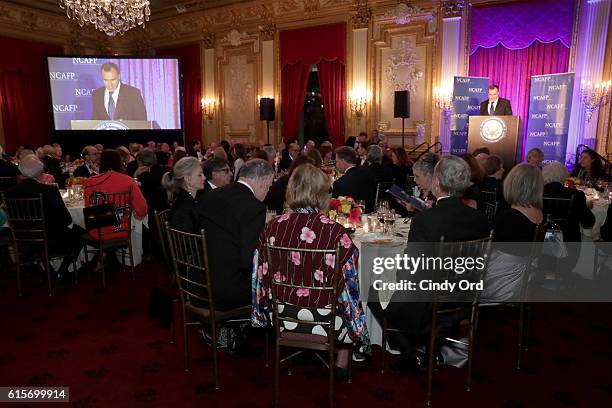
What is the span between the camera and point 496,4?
916 centimetres

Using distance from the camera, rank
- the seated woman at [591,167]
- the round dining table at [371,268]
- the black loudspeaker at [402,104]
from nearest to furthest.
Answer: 1. the round dining table at [371,268]
2. the seated woman at [591,167]
3. the black loudspeaker at [402,104]

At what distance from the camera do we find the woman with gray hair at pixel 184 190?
10.9 ft

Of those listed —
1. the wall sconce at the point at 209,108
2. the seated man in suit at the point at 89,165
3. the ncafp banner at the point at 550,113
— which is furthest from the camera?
the wall sconce at the point at 209,108

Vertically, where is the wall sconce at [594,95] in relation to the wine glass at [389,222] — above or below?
above

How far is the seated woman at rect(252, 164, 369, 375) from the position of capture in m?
2.50

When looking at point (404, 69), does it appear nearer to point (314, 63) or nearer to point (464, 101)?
point (464, 101)

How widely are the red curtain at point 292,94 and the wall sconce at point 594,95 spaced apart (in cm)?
619

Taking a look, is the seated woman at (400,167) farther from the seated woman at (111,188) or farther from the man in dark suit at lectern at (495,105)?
the seated woman at (111,188)

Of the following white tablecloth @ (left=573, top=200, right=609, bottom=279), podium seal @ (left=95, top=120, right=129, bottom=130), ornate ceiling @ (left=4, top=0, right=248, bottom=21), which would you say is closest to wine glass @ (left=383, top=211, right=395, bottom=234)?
white tablecloth @ (left=573, top=200, right=609, bottom=279)

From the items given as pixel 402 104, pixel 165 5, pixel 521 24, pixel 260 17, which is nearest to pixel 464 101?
pixel 402 104

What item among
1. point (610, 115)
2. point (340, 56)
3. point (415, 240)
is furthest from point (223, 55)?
point (415, 240)

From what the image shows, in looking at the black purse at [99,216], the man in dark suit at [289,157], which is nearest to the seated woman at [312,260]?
the black purse at [99,216]

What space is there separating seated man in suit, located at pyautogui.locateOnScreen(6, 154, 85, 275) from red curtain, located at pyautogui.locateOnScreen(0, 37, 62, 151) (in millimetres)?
8714

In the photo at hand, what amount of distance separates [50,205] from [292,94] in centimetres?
827
